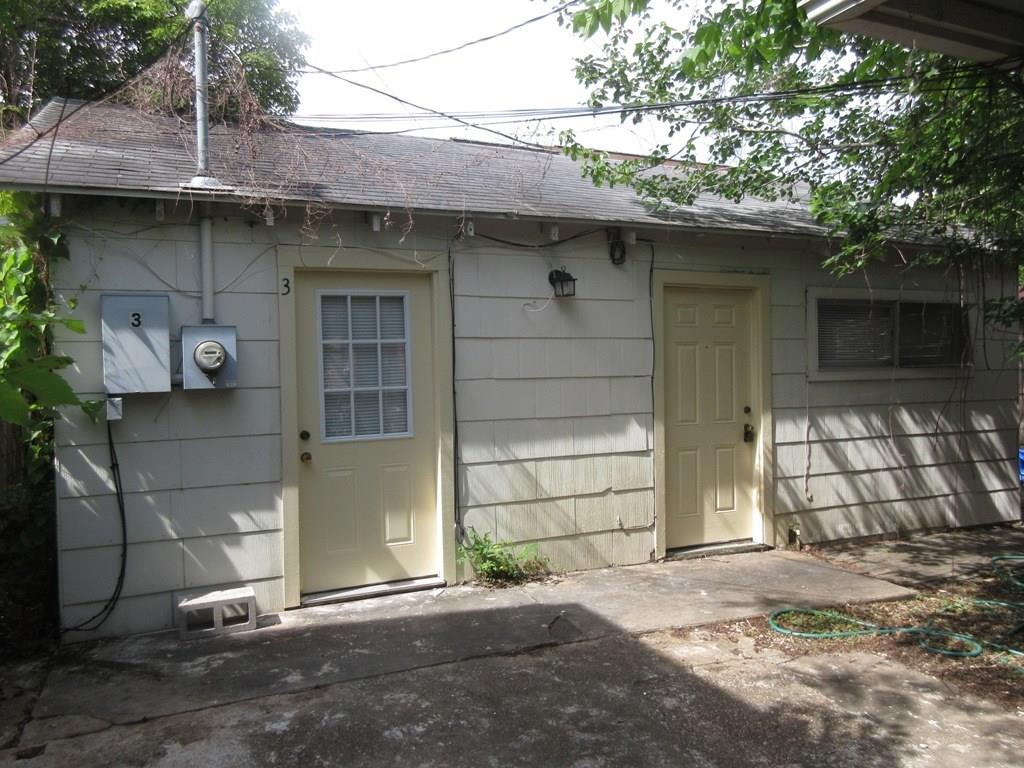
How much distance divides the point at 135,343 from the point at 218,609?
167 cm

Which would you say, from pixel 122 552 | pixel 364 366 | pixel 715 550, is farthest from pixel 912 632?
pixel 122 552

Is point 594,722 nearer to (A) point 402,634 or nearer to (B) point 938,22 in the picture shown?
(A) point 402,634

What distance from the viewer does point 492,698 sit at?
362 cm

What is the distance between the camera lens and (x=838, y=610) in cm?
488

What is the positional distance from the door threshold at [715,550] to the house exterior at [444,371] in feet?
0.18

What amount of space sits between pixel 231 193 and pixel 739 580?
174 inches

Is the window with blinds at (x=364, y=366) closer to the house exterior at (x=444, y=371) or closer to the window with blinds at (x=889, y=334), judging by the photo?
the house exterior at (x=444, y=371)

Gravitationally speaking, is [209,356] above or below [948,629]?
above

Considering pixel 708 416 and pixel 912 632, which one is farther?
pixel 708 416

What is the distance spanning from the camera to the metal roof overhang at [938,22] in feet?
10.8

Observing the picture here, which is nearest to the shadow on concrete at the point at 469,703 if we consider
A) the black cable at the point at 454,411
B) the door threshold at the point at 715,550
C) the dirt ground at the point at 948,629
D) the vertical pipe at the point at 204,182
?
the dirt ground at the point at 948,629

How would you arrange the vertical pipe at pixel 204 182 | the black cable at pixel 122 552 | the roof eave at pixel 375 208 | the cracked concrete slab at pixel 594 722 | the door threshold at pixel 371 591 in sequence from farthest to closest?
the door threshold at pixel 371 591, the vertical pipe at pixel 204 182, the black cable at pixel 122 552, the roof eave at pixel 375 208, the cracked concrete slab at pixel 594 722

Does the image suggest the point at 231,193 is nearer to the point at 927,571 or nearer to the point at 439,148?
the point at 439,148

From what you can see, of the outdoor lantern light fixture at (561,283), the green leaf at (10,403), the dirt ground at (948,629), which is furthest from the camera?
the outdoor lantern light fixture at (561,283)
